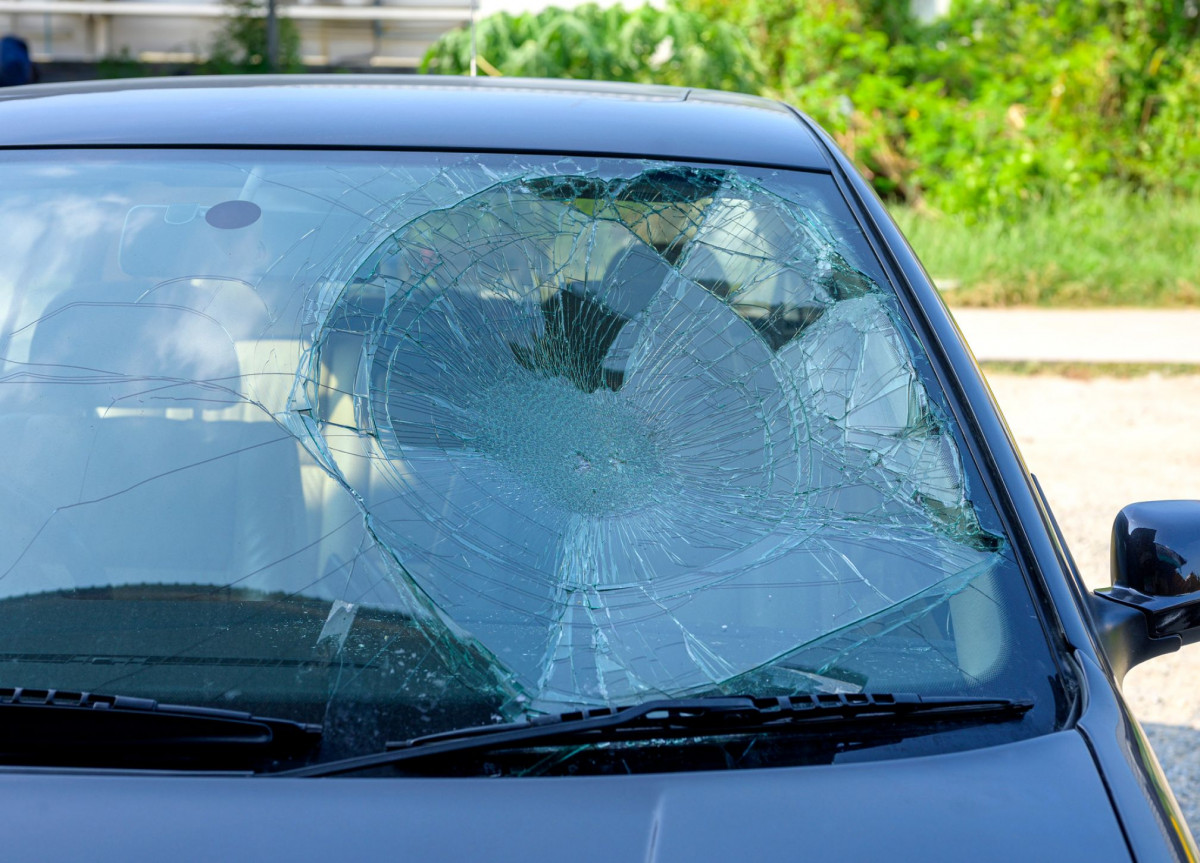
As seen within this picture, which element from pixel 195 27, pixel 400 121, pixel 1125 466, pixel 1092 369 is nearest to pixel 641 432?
pixel 400 121

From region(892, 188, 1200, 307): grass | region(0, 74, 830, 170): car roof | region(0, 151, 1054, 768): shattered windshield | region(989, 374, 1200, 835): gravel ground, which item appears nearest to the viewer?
region(0, 151, 1054, 768): shattered windshield

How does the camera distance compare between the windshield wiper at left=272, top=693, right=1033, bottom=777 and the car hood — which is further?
the windshield wiper at left=272, top=693, right=1033, bottom=777

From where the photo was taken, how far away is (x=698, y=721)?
1127 mm

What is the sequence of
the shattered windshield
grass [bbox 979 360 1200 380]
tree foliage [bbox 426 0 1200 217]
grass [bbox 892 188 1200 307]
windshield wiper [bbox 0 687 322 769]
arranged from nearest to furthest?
windshield wiper [bbox 0 687 322 769], the shattered windshield, grass [bbox 979 360 1200 380], grass [bbox 892 188 1200 307], tree foliage [bbox 426 0 1200 217]

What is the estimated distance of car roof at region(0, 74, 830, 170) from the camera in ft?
5.37

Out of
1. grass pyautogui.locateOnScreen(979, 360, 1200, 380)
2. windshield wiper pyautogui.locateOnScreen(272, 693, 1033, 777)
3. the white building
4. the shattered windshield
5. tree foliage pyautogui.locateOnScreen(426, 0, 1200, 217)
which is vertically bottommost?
windshield wiper pyautogui.locateOnScreen(272, 693, 1033, 777)

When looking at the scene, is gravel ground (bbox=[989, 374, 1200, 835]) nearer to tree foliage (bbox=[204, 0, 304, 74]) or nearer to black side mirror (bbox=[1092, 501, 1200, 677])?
black side mirror (bbox=[1092, 501, 1200, 677])

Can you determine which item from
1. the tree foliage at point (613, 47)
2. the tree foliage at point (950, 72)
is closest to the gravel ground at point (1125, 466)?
the tree foliage at point (950, 72)

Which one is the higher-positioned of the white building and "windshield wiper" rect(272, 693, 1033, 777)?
the white building

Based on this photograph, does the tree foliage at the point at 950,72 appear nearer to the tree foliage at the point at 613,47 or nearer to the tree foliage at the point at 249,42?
the tree foliage at the point at 613,47

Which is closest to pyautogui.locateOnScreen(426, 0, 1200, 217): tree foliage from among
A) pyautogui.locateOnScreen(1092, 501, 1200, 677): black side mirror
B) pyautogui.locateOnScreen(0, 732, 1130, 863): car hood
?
pyautogui.locateOnScreen(1092, 501, 1200, 677): black side mirror

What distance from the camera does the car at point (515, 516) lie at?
1046 mm

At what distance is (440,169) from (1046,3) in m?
10.4

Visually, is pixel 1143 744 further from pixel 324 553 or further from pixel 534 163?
pixel 534 163
